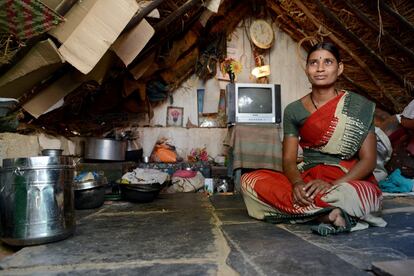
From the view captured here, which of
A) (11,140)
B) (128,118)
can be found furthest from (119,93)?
(11,140)

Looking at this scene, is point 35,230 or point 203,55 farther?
point 203,55

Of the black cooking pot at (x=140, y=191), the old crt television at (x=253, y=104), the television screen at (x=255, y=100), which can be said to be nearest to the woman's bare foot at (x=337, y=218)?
the black cooking pot at (x=140, y=191)

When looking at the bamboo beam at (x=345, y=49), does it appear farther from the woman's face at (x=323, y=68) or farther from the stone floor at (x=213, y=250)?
the stone floor at (x=213, y=250)

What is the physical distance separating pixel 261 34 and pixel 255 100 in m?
1.40

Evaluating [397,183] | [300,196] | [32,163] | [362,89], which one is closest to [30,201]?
Answer: [32,163]

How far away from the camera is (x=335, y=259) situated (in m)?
1.08

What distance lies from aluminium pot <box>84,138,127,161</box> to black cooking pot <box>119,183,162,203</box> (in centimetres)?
100

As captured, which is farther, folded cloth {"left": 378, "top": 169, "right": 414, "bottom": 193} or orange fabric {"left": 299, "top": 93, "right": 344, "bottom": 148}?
folded cloth {"left": 378, "top": 169, "right": 414, "bottom": 193}

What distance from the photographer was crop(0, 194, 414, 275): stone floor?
1013mm

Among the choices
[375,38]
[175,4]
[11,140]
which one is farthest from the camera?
[375,38]

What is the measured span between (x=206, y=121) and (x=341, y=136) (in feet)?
10.5

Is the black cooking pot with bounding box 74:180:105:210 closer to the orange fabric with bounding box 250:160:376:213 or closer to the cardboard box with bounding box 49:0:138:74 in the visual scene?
the cardboard box with bounding box 49:0:138:74

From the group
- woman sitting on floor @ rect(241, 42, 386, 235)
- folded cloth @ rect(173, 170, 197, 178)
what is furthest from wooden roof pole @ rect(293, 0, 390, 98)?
folded cloth @ rect(173, 170, 197, 178)

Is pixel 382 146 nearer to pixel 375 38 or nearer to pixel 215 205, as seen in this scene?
pixel 375 38
